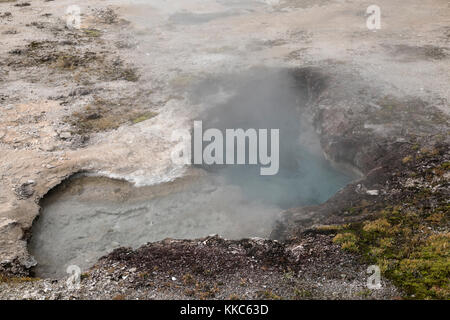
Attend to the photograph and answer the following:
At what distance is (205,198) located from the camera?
1580 cm

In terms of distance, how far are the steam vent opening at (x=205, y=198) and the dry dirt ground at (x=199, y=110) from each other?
692 millimetres

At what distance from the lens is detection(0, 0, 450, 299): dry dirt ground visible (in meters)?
10.2
